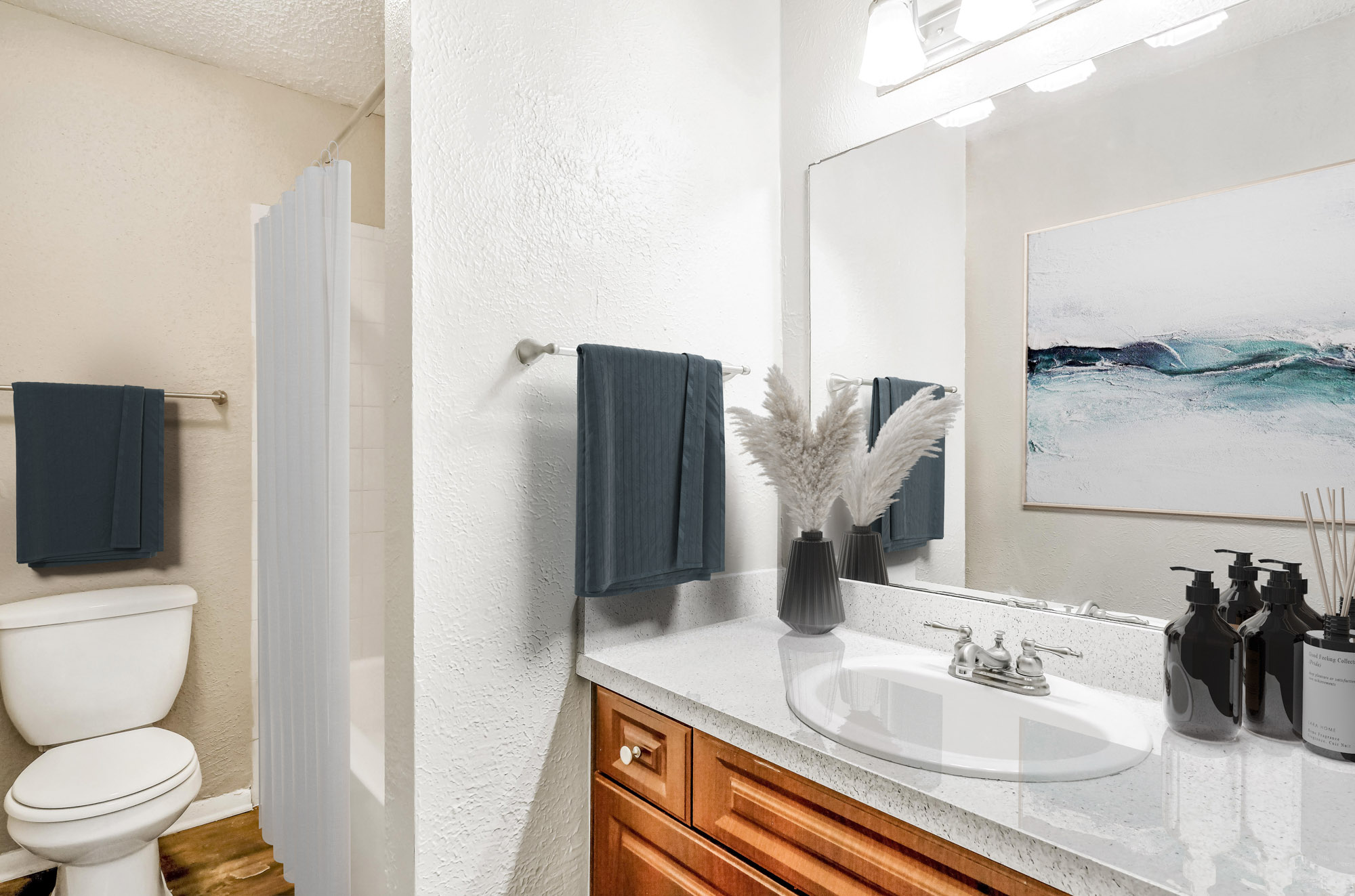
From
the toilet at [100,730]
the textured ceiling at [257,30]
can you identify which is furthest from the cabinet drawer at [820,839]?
the textured ceiling at [257,30]

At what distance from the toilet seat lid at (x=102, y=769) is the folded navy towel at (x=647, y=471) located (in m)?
1.31

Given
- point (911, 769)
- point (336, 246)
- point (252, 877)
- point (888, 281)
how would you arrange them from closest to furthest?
point (911, 769), point (336, 246), point (888, 281), point (252, 877)

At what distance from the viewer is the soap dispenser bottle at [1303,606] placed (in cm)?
87

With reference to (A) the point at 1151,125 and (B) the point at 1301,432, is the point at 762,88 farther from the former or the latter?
(B) the point at 1301,432

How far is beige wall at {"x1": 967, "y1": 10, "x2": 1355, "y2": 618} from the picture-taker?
3.10 feet

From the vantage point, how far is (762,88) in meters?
1.59

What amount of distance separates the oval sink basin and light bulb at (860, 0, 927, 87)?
1102mm

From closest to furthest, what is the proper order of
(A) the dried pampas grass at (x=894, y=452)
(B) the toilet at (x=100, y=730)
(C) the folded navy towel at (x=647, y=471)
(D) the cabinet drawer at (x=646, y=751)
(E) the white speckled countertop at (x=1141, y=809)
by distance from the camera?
(E) the white speckled countertop at (x=1141, y=809), (D) the cabinet drawer at (x=646, y=751), (C) the folded navy towel at (x=647, y=471), (A) the dried pampas grass at (x=894, y=452), (B) the toilet at (x=100, y=730)

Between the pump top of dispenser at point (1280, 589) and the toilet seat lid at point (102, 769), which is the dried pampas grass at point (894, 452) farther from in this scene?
the toilet seat lid at point (102, 769)

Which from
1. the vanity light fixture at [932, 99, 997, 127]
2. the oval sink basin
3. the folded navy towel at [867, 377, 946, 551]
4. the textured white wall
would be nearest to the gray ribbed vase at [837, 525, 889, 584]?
the folded navy towel at [867, 377, 946, 551]

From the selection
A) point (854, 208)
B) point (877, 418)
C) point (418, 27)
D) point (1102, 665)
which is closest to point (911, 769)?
point (1102, 665)

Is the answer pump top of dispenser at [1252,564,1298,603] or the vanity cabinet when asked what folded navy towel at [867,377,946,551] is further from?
the vanity cabinet

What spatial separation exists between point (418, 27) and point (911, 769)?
127cm

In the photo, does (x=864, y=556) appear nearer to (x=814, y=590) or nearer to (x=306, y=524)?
(x=814, y=590)
